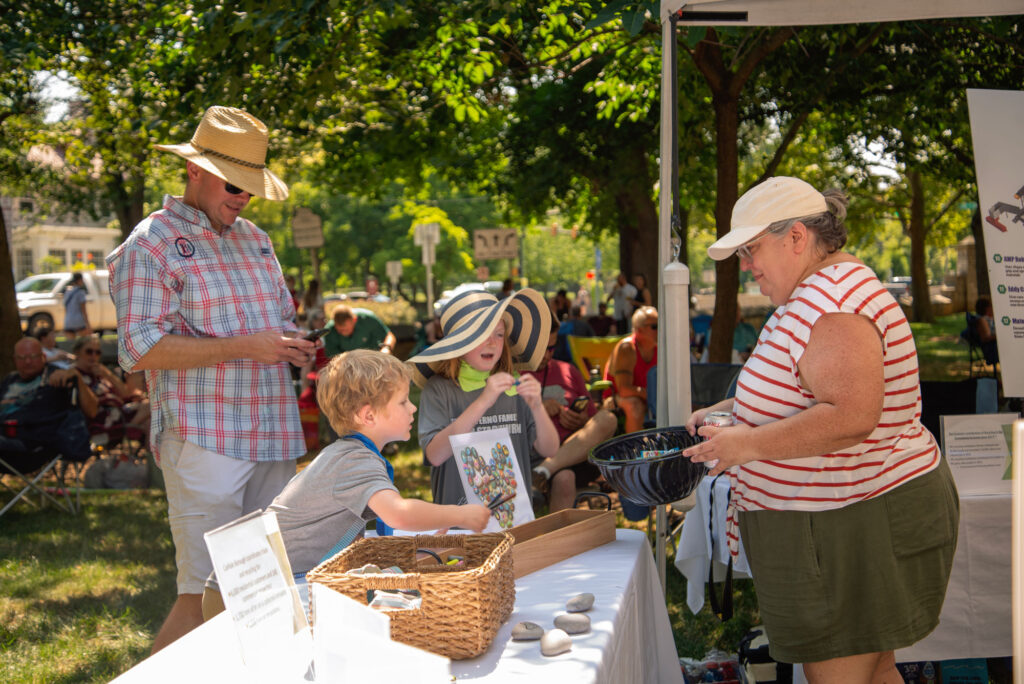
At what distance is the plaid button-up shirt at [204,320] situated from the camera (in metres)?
2.96

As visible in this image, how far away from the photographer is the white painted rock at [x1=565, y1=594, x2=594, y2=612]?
2111mm

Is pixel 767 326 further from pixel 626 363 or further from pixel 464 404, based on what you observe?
pixel 626 363

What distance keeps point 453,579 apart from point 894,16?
9.99 ft

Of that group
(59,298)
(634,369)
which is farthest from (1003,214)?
(59,298)

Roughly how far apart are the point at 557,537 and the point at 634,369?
470 centimetres

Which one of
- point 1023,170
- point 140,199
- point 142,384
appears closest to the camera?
point 1023,170

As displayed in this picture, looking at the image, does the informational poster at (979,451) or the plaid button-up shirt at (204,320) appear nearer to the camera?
the plaid button-up shirt at (204,320)

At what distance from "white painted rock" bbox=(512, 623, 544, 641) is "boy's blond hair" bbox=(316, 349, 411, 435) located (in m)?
0.70

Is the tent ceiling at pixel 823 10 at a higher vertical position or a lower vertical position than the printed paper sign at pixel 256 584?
higher

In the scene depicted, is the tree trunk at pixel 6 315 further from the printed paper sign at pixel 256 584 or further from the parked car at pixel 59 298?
the parked car at pixel 59 298

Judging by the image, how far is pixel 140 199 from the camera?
1587 centimetres

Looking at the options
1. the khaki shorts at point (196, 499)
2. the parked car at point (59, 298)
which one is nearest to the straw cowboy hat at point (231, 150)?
the khaki shorts at point (196, 499)

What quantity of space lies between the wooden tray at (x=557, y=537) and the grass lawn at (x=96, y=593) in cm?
168

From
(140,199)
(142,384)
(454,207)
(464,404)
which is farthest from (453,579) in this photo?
(454,207)
